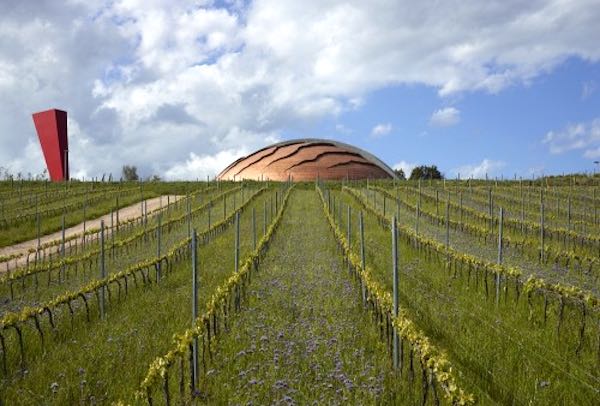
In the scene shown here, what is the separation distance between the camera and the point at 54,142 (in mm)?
63000

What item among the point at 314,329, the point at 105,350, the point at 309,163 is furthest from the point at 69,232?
the point at 309,163

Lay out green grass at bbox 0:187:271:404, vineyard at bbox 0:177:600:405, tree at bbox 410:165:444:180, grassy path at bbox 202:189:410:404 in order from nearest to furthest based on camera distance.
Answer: grassy path at bbox 202:189:410:404, vineyard at bbox 0:177:600:405, green grass at bbox 0:187:271:404, tree at bbox 410:165:444:180

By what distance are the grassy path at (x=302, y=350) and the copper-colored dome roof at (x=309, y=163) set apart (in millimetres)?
64836

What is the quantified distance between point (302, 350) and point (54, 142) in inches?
2454

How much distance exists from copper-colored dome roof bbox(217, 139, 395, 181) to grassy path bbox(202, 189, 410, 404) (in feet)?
213

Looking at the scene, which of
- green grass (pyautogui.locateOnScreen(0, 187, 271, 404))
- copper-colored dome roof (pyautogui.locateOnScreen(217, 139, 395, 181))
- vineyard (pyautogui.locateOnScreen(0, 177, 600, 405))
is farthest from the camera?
copper-colored dome roof (pyautogui.locateOnScreen(217, 139, 395, 181))

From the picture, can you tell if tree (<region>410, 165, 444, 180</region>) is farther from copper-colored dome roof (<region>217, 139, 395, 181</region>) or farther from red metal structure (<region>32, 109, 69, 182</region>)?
red metal structure (<region>32, 109, 69, 182</region>)

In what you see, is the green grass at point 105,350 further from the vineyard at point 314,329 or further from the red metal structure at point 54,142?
the red metal structure at point 54,142

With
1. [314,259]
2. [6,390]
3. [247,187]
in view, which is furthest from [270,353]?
[247,187]

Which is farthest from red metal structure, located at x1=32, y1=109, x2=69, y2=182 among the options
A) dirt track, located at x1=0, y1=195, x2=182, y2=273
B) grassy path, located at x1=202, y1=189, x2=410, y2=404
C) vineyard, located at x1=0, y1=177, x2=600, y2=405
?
grassy path, located at x1=202, y1=189, x2=410, y2=404

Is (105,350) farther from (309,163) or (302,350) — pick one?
(309,163)

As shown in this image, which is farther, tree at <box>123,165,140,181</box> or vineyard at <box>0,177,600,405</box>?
tree at <box>123,165,140,181</box>

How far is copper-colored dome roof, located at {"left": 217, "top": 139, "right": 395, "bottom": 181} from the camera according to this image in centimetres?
7943

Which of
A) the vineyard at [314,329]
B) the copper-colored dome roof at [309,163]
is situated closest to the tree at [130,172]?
the copper-colored dome roof at [309,163]
